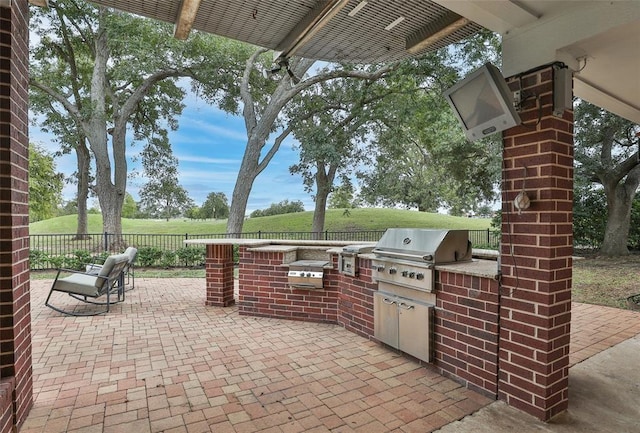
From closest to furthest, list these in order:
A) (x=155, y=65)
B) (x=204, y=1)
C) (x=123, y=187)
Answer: (x=204, y=1) → (x=155, y=65) → (x=123, y=187)

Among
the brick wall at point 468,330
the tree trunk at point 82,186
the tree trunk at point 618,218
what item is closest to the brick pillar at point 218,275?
the brick wall at point 468,330

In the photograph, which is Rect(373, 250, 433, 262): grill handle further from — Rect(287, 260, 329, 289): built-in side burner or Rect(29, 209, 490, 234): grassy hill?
Rect(29, 209, 490, 234): grassy hill

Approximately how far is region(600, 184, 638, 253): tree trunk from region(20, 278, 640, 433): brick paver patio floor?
22.0ft

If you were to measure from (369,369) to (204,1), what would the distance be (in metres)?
3.06

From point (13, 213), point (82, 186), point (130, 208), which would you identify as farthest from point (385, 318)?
point (130, 208)

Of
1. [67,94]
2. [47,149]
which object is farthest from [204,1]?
[47,149]

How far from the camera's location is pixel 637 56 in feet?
8.29

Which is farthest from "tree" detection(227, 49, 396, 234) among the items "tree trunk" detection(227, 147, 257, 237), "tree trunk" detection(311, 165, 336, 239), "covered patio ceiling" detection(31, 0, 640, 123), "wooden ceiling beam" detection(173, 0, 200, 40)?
"wooden ceiling beam" detection(173, 0, 200, 40)

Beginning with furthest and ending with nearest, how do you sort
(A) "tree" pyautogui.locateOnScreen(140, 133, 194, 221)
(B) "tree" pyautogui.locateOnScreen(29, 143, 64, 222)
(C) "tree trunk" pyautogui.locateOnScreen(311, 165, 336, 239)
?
(B) "tree" pyautogui.locateOnScreen(29, 143, 64, 222)
(A) "tree" pyautogui.locateOnScreen(140, 133, 194, 221)
(C) "tree trunk" pyautogui.locateOnScreen(311, 165, 336, 239)

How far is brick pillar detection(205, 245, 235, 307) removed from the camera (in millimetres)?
5148

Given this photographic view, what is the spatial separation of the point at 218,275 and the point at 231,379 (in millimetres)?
2457

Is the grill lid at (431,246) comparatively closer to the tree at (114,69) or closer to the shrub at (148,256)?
the shrub at (148,256)

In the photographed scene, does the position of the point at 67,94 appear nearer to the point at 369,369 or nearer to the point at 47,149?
the point at 47,149

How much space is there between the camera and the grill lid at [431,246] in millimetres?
2971
